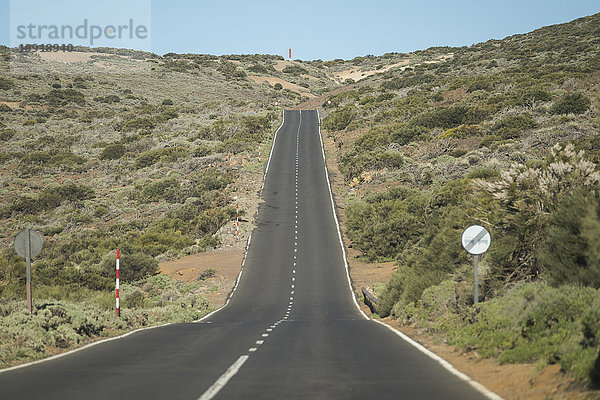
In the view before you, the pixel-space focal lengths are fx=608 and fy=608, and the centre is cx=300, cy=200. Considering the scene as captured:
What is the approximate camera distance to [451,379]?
8281 millimetres

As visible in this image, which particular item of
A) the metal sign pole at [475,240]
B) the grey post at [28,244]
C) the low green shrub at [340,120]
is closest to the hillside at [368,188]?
the low green shrub at [340,120]

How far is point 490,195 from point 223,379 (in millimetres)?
11632

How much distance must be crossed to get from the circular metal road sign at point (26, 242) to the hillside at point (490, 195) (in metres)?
9.35

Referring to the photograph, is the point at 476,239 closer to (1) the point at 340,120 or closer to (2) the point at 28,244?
(2) the point at 28,244

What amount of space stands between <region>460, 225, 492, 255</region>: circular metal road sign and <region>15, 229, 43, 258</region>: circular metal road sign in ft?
31.6

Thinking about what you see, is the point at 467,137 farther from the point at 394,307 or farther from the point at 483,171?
the point at 394,307

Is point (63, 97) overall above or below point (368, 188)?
above

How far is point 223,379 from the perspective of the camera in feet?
26.9

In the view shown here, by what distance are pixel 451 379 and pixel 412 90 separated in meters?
84.1

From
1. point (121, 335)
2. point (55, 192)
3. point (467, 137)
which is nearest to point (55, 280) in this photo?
point (121, 335)

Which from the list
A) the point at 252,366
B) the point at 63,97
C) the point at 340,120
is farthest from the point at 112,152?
the point at 252,366

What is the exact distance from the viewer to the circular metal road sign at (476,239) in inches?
502

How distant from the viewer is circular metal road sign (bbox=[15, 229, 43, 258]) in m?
14.1

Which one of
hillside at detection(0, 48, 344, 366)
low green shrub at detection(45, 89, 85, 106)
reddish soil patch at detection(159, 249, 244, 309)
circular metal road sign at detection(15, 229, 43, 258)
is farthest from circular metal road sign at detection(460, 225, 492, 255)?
low green shrub at detection(45, 89, 85, 106)
